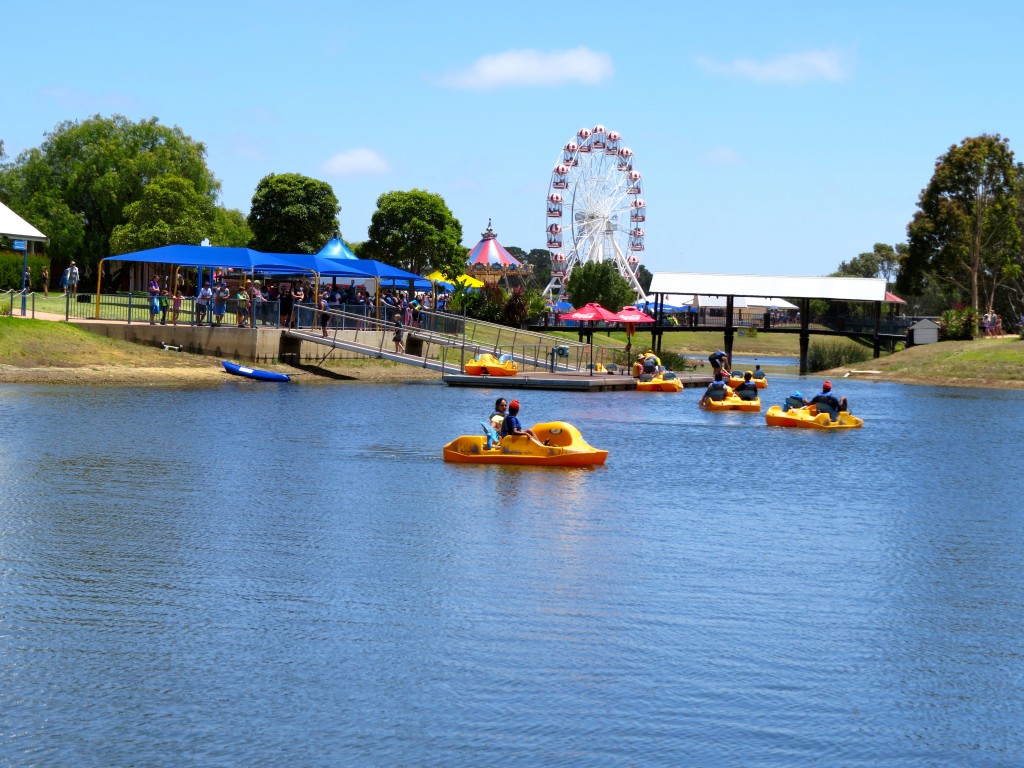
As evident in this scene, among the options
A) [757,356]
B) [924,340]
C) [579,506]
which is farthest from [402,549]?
[757,356]

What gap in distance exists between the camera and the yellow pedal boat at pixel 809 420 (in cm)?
4006

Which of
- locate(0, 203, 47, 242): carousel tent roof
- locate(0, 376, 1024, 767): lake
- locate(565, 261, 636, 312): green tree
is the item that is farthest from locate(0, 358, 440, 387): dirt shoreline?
locate(565, 261, 636, 312): green tree

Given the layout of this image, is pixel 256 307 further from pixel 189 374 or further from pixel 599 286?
pixel 599 286

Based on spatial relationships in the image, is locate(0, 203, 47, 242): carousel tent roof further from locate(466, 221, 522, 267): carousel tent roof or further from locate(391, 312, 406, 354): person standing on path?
locate(466, 221, 522, 267): carousel tent roof

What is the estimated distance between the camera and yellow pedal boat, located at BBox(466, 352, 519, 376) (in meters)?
53.4

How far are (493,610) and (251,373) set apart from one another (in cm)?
3536

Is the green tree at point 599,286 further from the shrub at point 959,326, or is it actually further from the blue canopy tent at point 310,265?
the blue canopy tent at point 310,265

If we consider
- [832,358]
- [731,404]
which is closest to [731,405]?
[731,404]

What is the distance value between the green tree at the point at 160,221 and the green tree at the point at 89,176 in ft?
11.2

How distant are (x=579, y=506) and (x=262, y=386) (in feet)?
85.7

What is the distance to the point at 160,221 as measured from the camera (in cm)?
8525

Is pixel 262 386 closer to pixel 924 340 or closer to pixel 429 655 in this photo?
pixel 429 655

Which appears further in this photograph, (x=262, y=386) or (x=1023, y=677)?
(x=262, y=386)

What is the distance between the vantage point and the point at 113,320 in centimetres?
→ 5053
